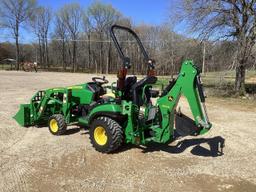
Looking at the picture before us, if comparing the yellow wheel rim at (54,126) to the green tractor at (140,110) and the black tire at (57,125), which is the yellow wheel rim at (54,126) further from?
the green tractor at (140,110)

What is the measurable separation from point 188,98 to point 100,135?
1.76 meters

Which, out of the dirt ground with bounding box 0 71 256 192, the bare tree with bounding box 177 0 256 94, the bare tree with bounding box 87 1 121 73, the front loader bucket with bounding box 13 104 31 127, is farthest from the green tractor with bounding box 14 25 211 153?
the bare tree with bounding box 87 1 121 73

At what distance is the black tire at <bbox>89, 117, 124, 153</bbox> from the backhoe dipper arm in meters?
0.73

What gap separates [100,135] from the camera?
Answer: 6332 millimetres

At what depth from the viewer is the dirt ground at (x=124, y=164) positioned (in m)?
4.85

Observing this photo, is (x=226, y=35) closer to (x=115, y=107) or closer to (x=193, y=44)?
(x=193, y=44)

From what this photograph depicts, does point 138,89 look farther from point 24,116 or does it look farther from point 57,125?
point 24,116

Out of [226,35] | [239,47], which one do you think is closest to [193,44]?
[226,35]

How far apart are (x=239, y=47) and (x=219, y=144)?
8.36m

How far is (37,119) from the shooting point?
26.5 feet

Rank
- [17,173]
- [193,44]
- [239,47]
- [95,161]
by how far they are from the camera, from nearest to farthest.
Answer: [17,173] → [95,161] → [239,47] → [193,44]

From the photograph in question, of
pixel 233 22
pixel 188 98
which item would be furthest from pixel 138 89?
pixel 233 22

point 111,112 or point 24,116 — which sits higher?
point 111,112

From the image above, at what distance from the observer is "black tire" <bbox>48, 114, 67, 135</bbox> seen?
7.35 meters
